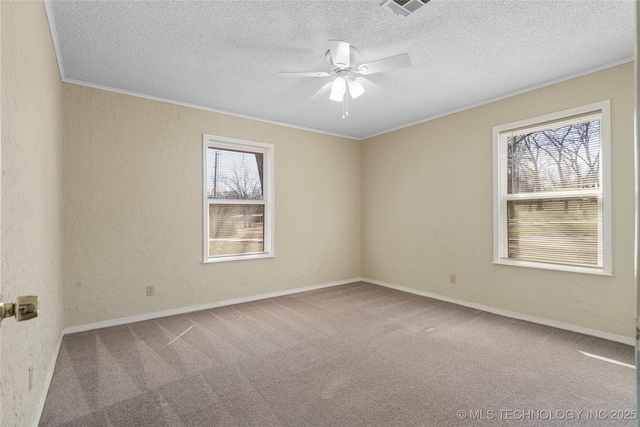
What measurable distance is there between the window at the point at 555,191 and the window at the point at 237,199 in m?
3.01

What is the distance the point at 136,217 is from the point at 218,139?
4.53ft

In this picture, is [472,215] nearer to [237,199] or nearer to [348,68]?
[348,68]

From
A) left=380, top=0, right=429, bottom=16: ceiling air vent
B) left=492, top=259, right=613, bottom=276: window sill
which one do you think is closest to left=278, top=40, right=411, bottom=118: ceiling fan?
left=380, top=0, right=429, bottom=16: ceiling air vent

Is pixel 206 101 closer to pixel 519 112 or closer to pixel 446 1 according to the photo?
pixel 446 1

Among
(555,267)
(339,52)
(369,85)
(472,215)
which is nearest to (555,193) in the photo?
(555,267)

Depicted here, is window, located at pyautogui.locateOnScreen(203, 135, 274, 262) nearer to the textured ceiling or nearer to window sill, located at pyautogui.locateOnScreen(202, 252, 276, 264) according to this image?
window sill, located at pyautogui.locateOnScreen(202, 252, 276, 264)

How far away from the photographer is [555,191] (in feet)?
10.8

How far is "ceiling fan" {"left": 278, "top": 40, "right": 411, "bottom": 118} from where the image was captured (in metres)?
2.31

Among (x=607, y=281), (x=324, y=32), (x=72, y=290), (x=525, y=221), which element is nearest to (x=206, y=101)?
(x=324, y=32)

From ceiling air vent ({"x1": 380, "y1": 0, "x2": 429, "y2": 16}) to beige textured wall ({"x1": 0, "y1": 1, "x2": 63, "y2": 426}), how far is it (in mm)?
1923

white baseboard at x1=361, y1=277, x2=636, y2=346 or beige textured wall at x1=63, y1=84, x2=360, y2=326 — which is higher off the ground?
beige textured wall at x1=63, y1=84, x2=360, y2=326

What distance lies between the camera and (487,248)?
382 cm

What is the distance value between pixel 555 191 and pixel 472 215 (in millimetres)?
904

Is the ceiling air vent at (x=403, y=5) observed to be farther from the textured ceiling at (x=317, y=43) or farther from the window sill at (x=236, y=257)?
the window sill at (x=236, y=257)
